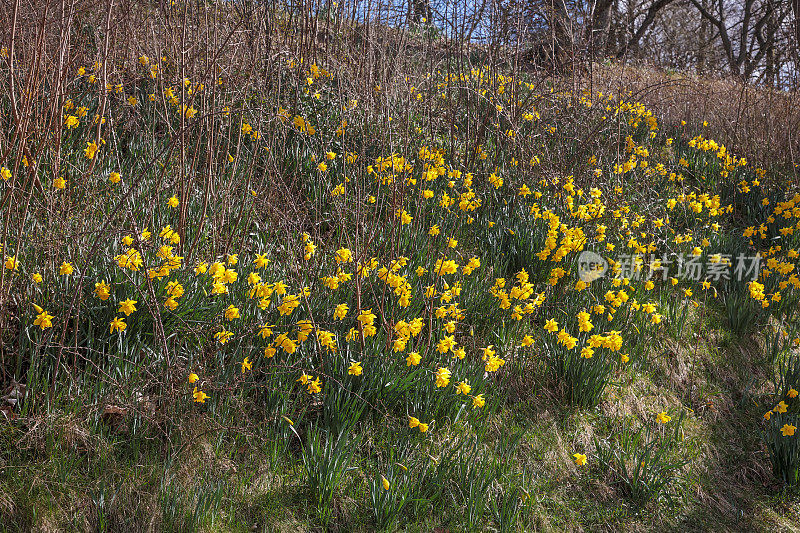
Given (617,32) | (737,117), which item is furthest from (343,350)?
(617,32)

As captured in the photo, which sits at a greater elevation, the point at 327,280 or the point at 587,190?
the point at 587,190

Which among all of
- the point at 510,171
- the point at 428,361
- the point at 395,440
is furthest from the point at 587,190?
the point at 395,440

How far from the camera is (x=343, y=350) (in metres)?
2.84

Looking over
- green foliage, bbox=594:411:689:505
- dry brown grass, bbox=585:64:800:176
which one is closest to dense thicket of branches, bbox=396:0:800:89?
dry brown grass, bbox=585:64:800:176

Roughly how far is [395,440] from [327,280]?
2.65ft

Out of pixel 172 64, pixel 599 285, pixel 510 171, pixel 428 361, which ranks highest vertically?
pixel 172 64

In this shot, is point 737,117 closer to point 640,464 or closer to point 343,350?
point 640,464

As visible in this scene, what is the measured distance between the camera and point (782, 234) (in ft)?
16.8

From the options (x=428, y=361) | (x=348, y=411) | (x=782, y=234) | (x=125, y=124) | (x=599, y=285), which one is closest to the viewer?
(x=348, y=411)

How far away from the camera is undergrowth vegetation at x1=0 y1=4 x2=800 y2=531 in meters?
2.37

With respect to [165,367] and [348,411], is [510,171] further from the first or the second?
[165,367]

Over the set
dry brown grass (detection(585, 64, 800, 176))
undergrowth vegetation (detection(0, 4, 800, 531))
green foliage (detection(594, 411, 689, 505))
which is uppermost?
dry brown grass (detection(585, 64, 800, 176))

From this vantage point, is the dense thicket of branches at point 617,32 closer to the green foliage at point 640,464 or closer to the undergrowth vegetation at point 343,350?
the undergrowth vegetation at point 343,350

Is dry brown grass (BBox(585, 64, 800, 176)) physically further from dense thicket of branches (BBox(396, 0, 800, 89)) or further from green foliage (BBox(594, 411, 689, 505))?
green foliage (BBox(594, 411, 689, 505))
